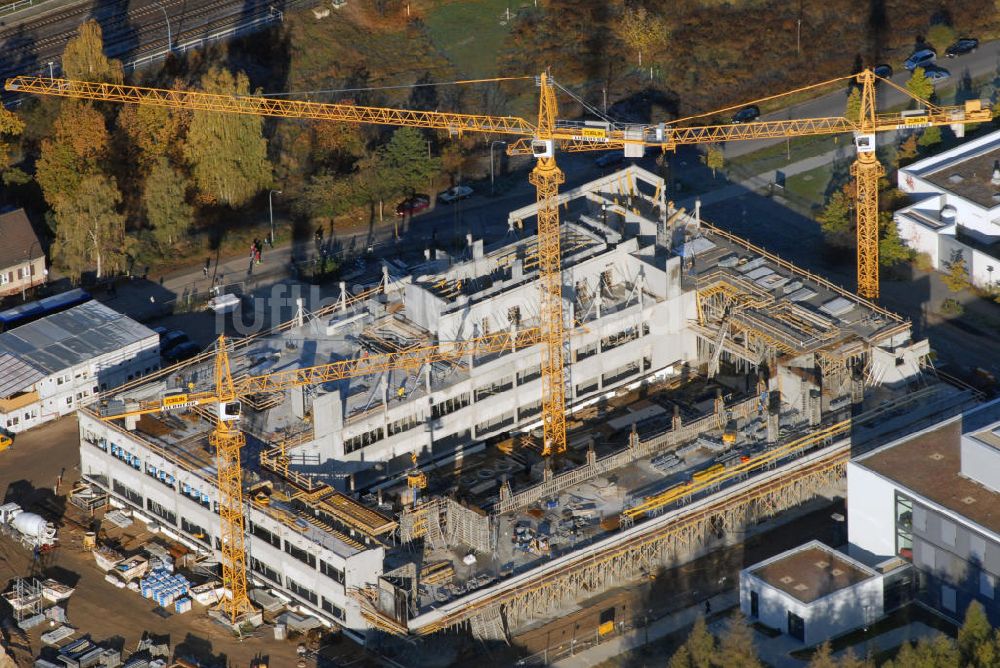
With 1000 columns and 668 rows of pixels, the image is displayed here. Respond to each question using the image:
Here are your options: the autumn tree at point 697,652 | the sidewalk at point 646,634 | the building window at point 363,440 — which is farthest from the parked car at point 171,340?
the autumn tree at point 697,652

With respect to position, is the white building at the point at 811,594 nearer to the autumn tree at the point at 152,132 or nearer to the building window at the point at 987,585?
the building window at the point at 987,585

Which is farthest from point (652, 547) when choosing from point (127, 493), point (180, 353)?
point (180, 353)

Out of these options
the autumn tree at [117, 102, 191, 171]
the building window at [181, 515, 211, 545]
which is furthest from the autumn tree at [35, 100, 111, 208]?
the building window at [181, 515, 211, 545]

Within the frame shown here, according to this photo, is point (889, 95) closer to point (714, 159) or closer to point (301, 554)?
point (714, 159)

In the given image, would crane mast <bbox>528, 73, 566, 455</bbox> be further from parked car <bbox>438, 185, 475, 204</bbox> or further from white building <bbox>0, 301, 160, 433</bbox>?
parked car <bbox>438, 185, 475, 204</bbox>

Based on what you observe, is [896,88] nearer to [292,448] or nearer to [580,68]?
[580,68]
